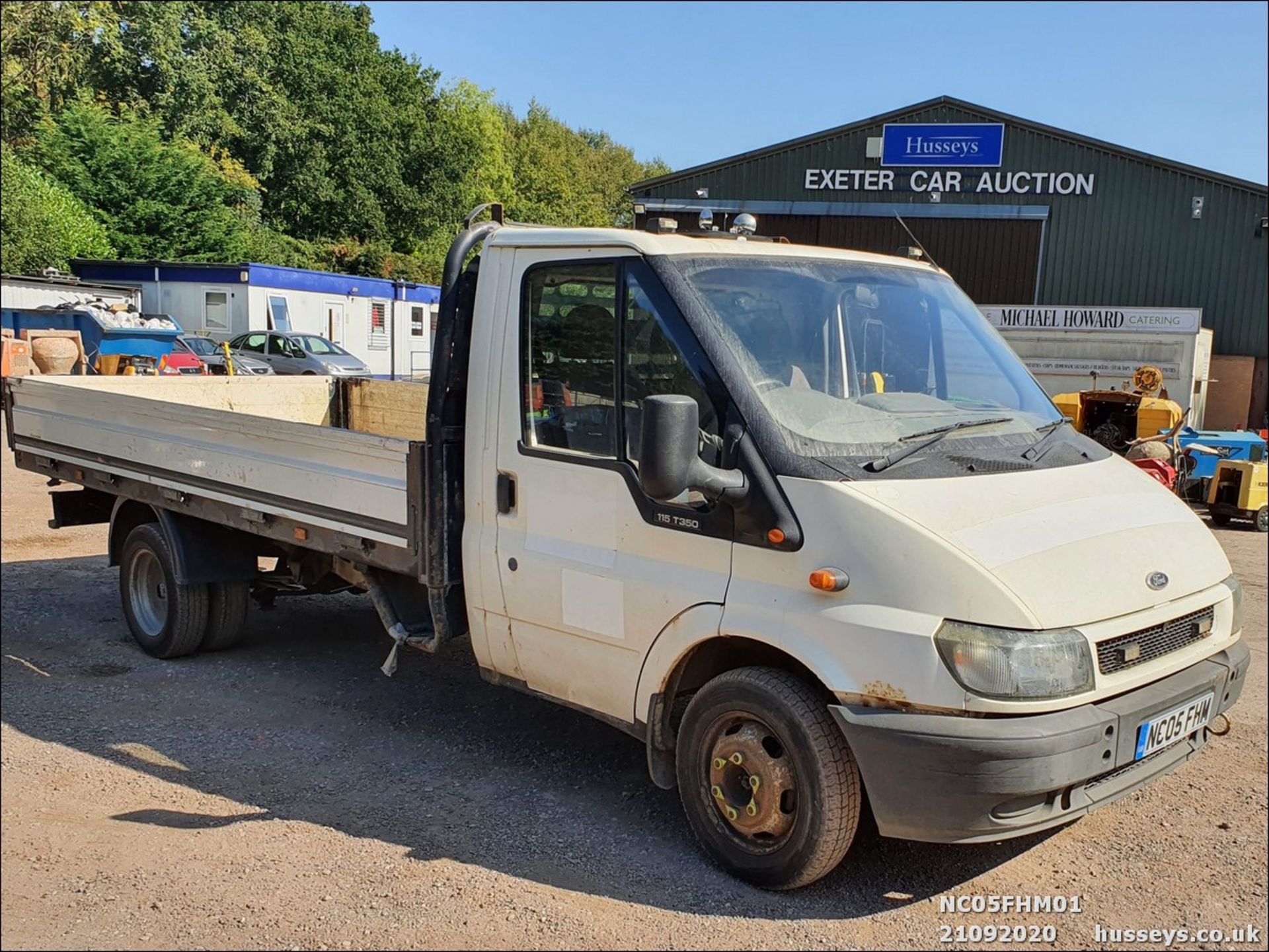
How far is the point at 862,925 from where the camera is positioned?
3.54m

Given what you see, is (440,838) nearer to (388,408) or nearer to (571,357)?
(571,357)

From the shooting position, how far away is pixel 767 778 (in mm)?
3605

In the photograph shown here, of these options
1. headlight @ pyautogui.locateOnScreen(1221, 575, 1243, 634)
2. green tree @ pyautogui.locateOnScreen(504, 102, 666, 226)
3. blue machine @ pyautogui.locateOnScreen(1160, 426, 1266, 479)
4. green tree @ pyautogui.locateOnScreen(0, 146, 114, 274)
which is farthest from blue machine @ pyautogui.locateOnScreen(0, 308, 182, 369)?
green tree @ pyautogui.locateOnScreen(504, 102, 666, 226)

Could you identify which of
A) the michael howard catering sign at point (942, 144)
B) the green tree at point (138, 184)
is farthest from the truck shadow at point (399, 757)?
the green tree at point (138, 184)

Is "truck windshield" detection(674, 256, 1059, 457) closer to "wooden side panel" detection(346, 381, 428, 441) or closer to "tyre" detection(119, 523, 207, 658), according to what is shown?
"wooden side panel" detection(346, 381, 428, 441)

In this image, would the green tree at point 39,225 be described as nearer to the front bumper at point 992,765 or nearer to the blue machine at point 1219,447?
the blue machine at point 1219,447

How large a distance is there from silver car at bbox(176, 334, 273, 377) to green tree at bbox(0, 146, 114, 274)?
36.1 ft

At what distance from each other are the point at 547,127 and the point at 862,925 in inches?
3082

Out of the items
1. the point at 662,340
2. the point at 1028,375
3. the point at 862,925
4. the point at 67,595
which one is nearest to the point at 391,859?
the point at 862,925

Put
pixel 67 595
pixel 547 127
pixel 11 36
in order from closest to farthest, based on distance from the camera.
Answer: pixel 67 595 → pixel 11 36 → pixel 547 127

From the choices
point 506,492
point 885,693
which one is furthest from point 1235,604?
point 506,492

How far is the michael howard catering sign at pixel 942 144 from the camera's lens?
25.1 m

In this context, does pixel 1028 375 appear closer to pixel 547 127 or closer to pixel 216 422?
pixel 216 422

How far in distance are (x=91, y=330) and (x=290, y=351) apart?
14.3 feet
